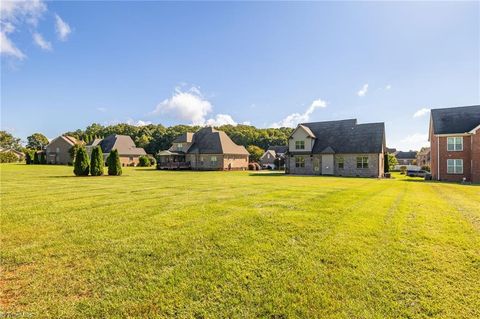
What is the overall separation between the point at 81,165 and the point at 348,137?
94.9 feet

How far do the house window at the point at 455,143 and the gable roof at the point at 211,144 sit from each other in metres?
27.4

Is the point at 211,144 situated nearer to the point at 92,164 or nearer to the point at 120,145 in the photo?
the point at 92,164

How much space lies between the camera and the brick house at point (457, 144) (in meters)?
22.9

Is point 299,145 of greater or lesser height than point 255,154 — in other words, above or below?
above

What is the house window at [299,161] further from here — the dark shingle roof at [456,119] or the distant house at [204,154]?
the dark shingle roof at [456,119]

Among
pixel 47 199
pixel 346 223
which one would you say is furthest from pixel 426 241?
pixel 47 199

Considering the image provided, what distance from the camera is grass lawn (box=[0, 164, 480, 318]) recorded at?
3371 mm

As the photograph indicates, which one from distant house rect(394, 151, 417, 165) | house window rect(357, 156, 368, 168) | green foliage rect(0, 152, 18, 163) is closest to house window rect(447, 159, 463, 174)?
house window rect(357, 156, 368, 168)

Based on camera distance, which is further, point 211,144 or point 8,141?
point 8,141

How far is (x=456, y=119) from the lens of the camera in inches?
984

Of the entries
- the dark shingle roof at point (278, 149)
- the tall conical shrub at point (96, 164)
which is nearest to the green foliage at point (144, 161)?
the tall conical shrub at point (96, 164)

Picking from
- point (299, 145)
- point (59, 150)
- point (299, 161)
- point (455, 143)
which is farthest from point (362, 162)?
point (59, 150)

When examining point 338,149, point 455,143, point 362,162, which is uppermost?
point 455,143

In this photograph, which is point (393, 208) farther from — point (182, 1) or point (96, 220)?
point (182, 1)
